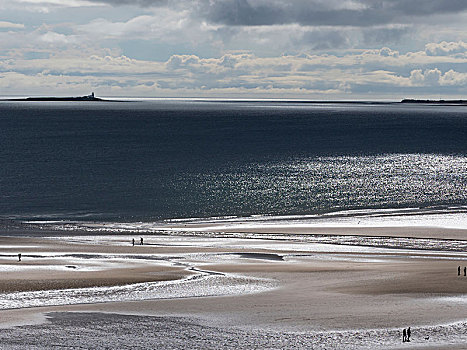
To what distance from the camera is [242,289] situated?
42.7 meters

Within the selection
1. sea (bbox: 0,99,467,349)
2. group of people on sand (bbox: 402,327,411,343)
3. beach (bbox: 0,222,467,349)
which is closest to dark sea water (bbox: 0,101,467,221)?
sea (bbox: 0,99,467,349)

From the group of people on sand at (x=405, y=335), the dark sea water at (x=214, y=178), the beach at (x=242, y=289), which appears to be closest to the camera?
the group of people on sand at (x=405, y=335)

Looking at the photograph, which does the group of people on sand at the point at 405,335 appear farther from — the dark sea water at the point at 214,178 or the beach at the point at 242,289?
the dark sea water at the point at 214,178

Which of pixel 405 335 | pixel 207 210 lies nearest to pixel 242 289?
pixel 405 335

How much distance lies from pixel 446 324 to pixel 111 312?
56.2 ft

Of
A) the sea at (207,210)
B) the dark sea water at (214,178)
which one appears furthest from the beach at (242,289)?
the dark sea water at (214,178)

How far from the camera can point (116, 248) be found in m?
57.7

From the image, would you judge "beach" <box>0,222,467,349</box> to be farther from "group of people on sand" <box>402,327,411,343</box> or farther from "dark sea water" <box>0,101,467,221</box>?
"dark sea water" <box>0,101,467,221</box>

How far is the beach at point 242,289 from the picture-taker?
1316 inches

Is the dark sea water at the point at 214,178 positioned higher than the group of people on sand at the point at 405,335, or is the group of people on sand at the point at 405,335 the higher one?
the dark sea water at the point at 214,178

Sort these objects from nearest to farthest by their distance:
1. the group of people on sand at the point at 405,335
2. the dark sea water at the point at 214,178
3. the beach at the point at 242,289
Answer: the group of people on sand at the point at 405,335 → the beach at the point at 242,289 → the dark sea water at the point at 214,178

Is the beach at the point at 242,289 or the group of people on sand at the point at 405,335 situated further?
the beach at the point at 242,289

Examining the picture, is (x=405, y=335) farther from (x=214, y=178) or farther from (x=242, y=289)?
(x=214, y=178)

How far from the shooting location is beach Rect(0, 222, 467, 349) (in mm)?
33431
